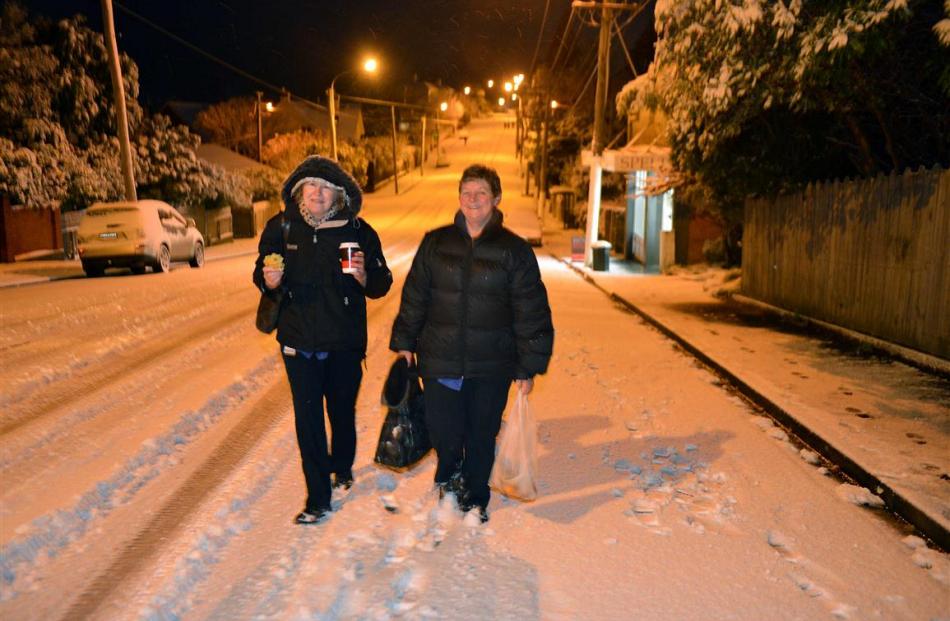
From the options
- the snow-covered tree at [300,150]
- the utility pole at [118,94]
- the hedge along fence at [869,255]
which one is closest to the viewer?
the hedge along fence at [869,255]

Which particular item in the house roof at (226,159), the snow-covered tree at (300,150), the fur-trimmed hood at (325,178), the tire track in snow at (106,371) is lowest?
the tire track in snow at (106,371)

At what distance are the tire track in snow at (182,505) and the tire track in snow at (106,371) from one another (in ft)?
5.65

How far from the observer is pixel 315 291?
421 cm

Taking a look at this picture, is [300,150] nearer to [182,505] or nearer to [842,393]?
[842,393]

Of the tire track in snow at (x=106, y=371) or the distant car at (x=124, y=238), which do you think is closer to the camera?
the tire track in snow at (x=106, y=371)

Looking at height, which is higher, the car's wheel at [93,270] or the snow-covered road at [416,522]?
the car's wheel at [93,270]

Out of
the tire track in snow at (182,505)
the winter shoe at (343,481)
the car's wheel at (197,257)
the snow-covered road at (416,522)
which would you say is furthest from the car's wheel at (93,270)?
the winter shoe at (343,481)

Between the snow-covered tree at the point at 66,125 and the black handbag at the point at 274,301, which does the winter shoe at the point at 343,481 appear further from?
the snow-covered tree at the point at 66,125

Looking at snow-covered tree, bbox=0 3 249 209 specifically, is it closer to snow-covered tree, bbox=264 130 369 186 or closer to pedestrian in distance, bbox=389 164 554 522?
pedestrian in distance, bbox=389 164 554 522

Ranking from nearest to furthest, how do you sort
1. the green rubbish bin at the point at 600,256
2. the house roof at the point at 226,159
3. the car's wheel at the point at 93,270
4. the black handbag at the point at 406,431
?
1. the black handbag at the point at 406,431
2. the car's wheel at the point at 93,270
3. the green rubbish bin at the point at 600,256
4. the house roof at the point at 226,159

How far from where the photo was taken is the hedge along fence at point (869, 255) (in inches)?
310

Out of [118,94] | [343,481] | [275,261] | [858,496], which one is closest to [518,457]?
[343,481]

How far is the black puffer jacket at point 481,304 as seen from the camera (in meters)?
4.02

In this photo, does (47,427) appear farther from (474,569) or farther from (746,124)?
(746,124)
